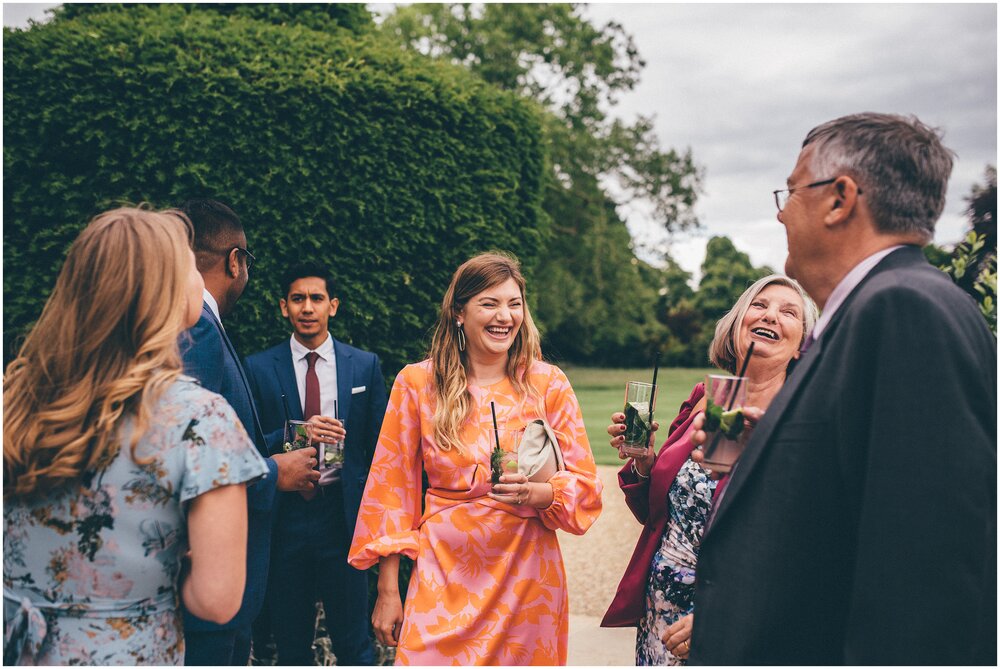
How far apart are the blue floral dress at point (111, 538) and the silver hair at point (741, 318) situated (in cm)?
213

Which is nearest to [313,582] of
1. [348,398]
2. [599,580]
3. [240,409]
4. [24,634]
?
[348,398]

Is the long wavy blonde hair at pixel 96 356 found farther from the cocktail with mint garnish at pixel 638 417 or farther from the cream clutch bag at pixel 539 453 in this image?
the cocktail with mint garnish at pixel 638 417

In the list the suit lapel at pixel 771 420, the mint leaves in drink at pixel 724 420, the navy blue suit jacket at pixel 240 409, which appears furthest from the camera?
the navy blue suit jacket at pixel 240 409

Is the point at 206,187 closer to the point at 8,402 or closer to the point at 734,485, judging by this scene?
the point at 8,402

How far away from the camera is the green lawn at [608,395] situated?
16516 mm

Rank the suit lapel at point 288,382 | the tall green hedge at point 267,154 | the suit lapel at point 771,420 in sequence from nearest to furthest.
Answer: the suit lapel at point 771,420
the suit lapel at point 288,382
the tall green hedge at point 267,154

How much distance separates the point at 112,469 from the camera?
1.78 meters

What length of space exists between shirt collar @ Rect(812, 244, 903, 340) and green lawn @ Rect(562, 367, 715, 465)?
10694 mm

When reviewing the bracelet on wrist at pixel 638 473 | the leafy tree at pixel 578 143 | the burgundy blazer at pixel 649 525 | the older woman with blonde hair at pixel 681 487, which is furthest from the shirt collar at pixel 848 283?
the leafy tree at pixel 578 143

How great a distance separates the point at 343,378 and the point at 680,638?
103 inches

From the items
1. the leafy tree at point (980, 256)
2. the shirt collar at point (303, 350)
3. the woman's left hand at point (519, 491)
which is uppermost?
the leafy tree at point (980, 256)

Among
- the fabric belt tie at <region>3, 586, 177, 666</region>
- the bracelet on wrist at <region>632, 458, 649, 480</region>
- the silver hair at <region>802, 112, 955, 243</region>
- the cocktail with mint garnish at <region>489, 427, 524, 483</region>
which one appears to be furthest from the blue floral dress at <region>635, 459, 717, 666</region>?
the fabric belt tie at <region>3, 586, 177, 666</region>

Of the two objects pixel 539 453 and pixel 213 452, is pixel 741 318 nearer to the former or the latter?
pixel 539 453

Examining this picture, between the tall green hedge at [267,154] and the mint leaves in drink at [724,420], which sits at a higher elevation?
the tall green hedge at [267,154]
